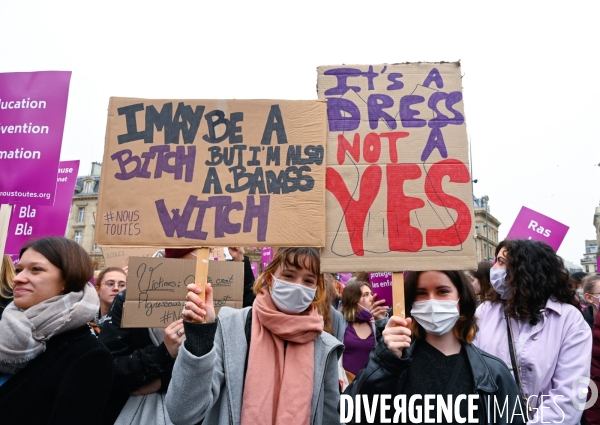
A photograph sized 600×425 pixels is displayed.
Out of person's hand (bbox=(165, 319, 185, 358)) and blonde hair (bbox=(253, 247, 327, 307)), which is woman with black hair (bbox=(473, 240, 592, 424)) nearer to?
blonde hair (bbox=(253, 247, 327, 307))

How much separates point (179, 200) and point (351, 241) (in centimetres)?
106

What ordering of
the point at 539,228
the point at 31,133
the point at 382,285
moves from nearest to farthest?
the point at 31,133, the point at 382,285, the point at 539,228

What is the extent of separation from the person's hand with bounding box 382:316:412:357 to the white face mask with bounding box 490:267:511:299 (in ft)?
5.03

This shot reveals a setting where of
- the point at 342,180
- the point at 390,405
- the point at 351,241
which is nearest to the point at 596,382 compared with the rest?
the point at 390,405

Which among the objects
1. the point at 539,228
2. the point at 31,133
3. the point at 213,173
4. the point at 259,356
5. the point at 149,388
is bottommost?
the point at 149,388

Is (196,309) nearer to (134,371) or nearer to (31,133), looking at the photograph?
(134,371)

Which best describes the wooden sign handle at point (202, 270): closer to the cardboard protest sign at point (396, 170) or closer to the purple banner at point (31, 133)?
the cardboard protest sign at point (396, 170)

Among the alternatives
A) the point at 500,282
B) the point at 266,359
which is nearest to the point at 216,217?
the point at 266,359

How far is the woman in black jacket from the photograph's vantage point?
226 cm

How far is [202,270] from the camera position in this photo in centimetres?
247

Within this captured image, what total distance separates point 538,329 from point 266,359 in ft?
6.51

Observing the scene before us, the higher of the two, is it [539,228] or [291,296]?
[539,228]

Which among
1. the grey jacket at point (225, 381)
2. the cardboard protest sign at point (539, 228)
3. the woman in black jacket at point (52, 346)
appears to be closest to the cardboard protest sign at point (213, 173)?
the woman in black jacket at point (52, 346)

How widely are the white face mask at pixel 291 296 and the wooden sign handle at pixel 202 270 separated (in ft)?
1.58
